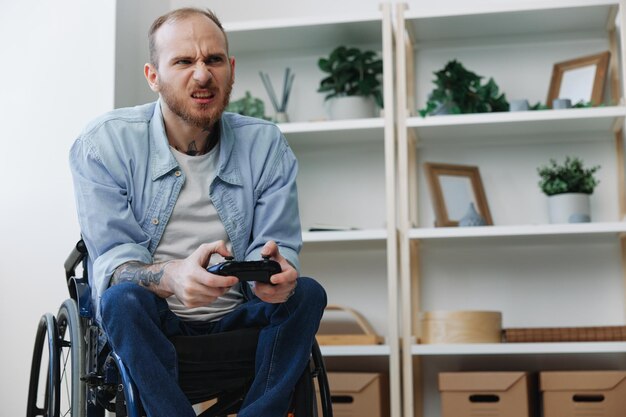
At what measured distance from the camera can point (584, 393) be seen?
2.82m

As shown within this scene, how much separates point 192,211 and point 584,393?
1605mm

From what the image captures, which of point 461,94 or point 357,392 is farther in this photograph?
point 461,94

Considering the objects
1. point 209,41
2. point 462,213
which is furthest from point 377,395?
point 209,41

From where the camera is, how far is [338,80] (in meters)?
3.28

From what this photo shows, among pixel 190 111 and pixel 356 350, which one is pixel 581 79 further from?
pixel 190 111

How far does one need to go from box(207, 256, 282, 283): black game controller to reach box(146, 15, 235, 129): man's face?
1.35 feet

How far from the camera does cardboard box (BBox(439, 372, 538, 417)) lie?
2.82 meters

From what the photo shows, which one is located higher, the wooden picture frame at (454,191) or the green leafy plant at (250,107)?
the green leafy plant at (250,107)

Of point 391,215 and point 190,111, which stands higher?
point 190,111

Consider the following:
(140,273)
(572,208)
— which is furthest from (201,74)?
(572,208)

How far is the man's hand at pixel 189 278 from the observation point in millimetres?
1458

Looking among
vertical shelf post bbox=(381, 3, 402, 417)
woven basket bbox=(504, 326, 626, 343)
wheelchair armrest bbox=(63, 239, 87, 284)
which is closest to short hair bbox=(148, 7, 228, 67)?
wheelchair armrest bbox=(63, 239, 87, 284)

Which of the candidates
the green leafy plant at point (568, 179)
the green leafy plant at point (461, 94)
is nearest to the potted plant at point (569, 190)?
the green leafy plant at point (568, 179)

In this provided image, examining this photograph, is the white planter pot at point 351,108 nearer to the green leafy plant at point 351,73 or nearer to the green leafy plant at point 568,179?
the green leafy plant at point 351,73
